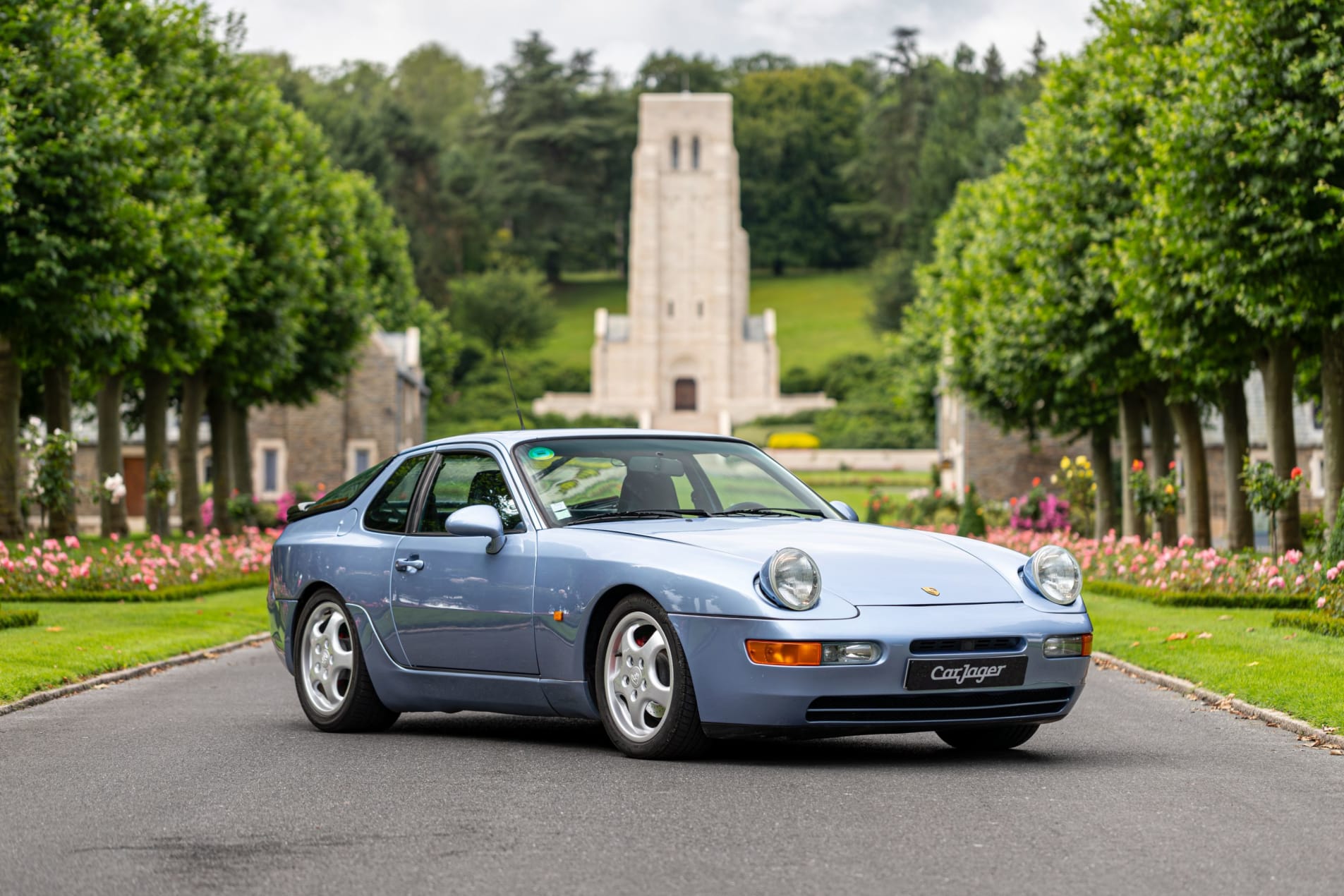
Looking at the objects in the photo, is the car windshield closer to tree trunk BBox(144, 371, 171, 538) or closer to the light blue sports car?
the light blue sports car

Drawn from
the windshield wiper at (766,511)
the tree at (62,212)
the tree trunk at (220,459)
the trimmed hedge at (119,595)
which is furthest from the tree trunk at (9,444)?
the windshield wiper at (766,511)

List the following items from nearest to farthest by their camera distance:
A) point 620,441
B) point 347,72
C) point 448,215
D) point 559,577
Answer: point 559,577, point 620,441, point 448,215, point 347,72

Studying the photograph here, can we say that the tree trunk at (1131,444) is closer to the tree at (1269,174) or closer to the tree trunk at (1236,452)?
the tree trunk at (1236,452)

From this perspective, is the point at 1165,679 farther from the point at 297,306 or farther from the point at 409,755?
the point at 297,306

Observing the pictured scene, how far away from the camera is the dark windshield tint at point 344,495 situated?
10680 mm

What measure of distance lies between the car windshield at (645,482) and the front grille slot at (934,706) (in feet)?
Answer: 4.92

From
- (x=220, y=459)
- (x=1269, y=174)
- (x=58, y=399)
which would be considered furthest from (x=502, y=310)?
(x=1269, y=174)

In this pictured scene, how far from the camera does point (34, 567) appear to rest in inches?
853

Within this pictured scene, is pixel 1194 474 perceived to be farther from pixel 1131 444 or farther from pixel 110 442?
pixel 110 442

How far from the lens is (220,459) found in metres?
41.6

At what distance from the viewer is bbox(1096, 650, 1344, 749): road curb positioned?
9.78 metres

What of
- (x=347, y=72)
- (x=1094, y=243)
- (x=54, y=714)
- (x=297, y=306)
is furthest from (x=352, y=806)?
(x=347, y=72)

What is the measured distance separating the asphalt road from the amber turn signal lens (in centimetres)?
49

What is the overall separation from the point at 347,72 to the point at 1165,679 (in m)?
145
